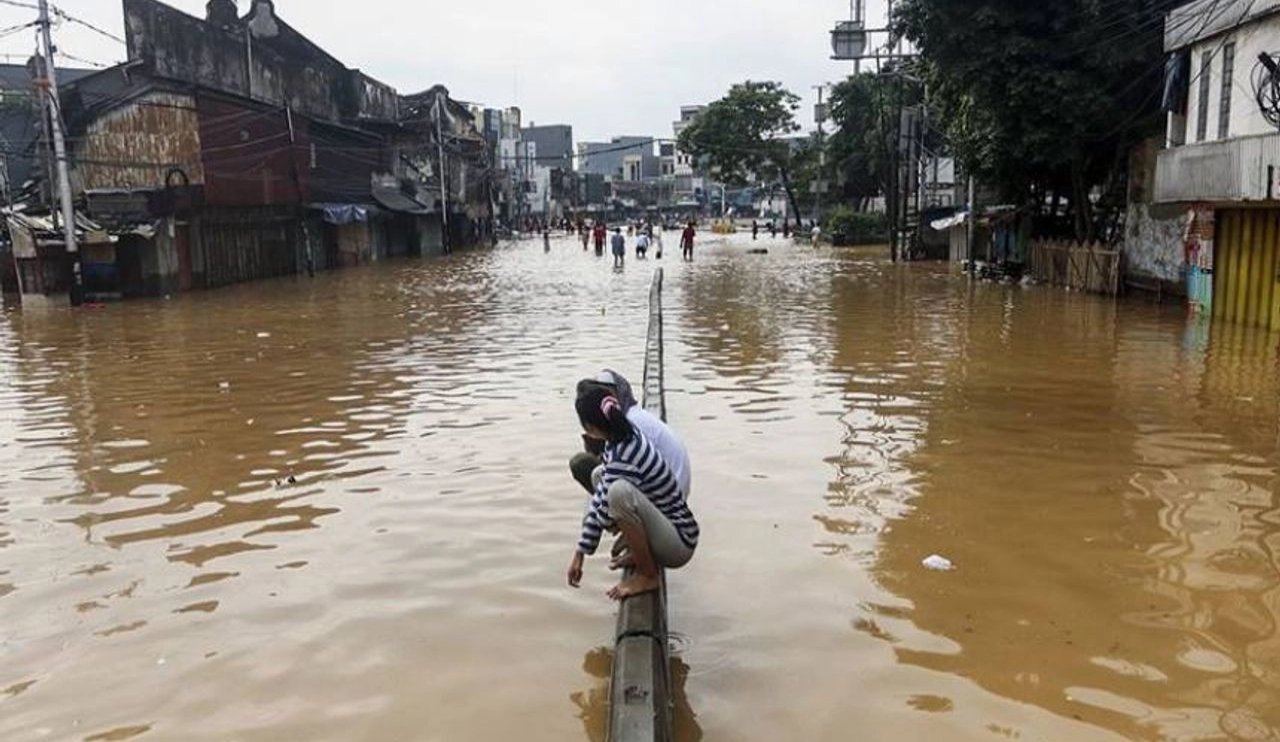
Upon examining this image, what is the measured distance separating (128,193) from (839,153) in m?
43.4

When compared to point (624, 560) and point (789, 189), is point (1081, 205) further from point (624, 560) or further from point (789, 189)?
point (789, 189)

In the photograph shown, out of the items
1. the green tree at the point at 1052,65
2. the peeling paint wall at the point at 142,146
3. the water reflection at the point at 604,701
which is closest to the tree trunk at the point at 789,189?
the green tree at the point at 1052,65

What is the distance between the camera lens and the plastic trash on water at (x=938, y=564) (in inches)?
235

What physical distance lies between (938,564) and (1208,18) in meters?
15.1

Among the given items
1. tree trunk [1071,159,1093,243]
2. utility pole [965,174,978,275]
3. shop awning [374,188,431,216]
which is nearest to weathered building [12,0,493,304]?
shop awning [374,188,431,216]

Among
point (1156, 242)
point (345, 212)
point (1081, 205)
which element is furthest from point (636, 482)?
point (345, 212)

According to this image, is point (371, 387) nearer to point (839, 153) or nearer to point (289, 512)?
point (289, 512)

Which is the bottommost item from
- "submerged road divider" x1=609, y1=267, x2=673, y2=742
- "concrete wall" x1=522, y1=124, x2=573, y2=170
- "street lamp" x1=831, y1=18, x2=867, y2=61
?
"submerged road divider" x1=609, y1=267, x2=673, y2=742

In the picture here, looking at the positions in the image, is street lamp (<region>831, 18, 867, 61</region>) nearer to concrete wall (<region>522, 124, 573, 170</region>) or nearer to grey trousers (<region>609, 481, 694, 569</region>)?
grey trousers (<region>609, 481, 694, 569</region>)

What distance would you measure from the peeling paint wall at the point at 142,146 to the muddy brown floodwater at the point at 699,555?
15120 mm

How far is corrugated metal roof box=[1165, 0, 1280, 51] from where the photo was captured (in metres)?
15.5

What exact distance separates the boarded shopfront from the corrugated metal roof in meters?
3.00

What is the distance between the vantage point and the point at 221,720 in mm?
4355

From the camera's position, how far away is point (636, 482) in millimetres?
4961
